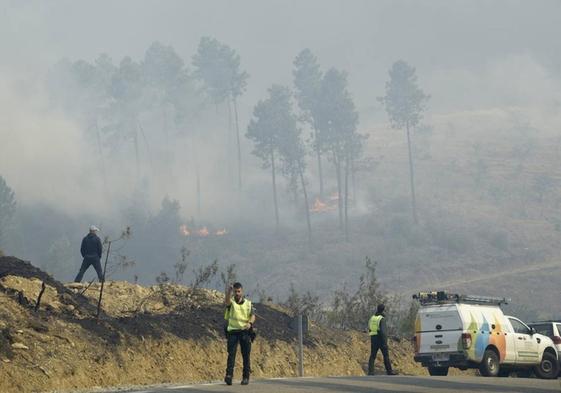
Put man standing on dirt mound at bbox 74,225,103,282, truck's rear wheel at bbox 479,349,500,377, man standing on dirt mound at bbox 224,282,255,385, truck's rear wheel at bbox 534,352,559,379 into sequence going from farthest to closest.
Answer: man standing on dirt mound at bbox 74,225,103,282 → truck's rear wheel at bbox 534,352,559,379 → truck's rear wheel at bbox 479,349,500,377 → man standing on dirt mound at bbox 224,282,255,385

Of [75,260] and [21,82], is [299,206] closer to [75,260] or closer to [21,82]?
[75,260]

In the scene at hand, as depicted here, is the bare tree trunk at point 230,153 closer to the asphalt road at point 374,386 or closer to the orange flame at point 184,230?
the orange flame at point 184,230

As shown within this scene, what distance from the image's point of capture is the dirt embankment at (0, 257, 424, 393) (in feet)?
56.9

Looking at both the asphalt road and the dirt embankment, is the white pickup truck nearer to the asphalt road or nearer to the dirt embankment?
the dirt embankment

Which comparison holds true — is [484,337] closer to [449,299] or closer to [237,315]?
[449,299]

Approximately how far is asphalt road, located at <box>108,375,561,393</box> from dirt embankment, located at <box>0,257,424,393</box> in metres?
2.26

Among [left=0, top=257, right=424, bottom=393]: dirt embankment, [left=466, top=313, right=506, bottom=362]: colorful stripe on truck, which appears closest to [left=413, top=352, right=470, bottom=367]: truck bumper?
[left=466, top=313, right=506, bottom=362]: colorful stripe on truck

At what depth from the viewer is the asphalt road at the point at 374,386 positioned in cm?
1544

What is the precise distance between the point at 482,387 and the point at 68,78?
4951 inches

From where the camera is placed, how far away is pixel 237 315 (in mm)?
16062

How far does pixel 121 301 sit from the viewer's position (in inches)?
906

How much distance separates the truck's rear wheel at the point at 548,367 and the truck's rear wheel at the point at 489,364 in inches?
77.5

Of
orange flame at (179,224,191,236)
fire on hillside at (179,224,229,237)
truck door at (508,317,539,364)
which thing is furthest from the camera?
fire on hillside at (179,224,229,237)

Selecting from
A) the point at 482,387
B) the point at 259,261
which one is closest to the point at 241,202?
the point at 259,261
